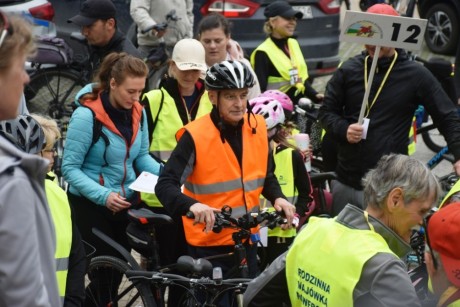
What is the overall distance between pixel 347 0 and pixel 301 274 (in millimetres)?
11164

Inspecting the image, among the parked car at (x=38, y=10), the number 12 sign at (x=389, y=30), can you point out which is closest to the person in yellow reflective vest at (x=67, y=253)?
the number 12 sign at (x=389, y=30)

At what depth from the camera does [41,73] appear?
426 inches

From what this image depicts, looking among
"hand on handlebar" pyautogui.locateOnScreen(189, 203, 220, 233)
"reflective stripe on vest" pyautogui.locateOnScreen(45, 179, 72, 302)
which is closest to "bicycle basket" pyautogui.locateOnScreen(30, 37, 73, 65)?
"hand on handlebar" pyautogui.locateOnScreen(189, 203, 220, 233)

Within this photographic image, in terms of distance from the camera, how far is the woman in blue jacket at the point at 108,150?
240 inches

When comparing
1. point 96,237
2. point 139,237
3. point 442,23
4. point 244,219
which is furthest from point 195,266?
point 442,23

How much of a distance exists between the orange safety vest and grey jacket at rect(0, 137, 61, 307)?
2574mm

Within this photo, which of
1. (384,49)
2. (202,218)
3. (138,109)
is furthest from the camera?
(384,49)

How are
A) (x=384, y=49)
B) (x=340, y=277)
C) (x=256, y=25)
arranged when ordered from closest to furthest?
(x=340, y=277), (x=384, y=49), (x=256, y=25)

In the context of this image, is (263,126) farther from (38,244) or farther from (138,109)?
(38,244)

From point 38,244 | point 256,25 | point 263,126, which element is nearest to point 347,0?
point 256,25

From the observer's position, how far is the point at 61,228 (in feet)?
14.2

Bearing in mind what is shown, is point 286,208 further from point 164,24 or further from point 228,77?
point 164,24

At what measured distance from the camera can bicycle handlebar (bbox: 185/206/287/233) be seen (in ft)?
17.0

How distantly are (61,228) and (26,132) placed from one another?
427 millimetres
